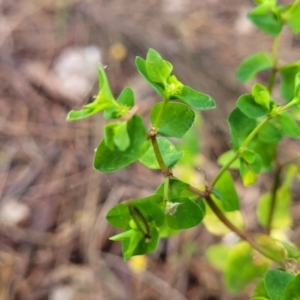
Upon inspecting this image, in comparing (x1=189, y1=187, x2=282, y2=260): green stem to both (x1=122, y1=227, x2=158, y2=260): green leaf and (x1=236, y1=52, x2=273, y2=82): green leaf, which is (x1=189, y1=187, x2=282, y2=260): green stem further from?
(x1=236, y1=52, x2=273, y2=82): green leaf

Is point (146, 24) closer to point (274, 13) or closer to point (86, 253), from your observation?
point (86, 253)

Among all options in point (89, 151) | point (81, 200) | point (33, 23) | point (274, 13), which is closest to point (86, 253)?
point (81, 200)

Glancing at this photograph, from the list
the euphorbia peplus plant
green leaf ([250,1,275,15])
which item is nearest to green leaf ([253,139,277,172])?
the euphorbia peplus plant

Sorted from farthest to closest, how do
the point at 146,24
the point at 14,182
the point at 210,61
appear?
1. the point at 146,24
2. the point at 210,61
3. the point at 14,182

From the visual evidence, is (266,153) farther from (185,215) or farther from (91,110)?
(91,110)

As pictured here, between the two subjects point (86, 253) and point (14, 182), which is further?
point (14, 182)

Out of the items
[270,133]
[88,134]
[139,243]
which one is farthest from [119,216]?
[88,134]
